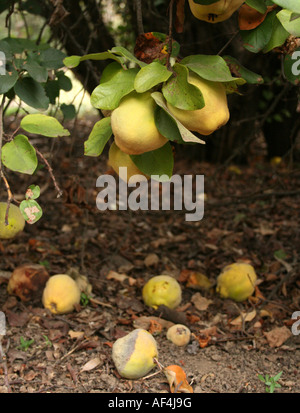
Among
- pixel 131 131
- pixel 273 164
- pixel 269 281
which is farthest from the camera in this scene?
pixel 273 164

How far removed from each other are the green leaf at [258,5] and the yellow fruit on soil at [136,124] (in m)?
0.38

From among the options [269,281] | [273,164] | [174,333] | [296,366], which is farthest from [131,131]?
[273,164]

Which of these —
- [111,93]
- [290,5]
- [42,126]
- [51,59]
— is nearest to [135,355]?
[42,126]

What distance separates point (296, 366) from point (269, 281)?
0.73m

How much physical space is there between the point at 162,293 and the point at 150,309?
99mm

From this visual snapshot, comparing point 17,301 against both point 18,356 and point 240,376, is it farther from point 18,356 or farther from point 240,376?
point 240,376

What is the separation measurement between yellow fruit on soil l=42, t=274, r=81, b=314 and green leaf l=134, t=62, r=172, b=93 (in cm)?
135

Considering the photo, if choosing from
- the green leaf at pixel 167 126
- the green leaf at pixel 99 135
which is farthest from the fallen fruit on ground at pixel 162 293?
the green leaf at pixel 167 126

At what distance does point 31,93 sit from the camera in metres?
1.72

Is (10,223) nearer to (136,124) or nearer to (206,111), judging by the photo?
(136,124)

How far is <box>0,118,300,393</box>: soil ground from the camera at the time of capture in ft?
6.22

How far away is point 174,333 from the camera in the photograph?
2.09m

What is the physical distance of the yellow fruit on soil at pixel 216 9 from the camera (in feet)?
4.18
